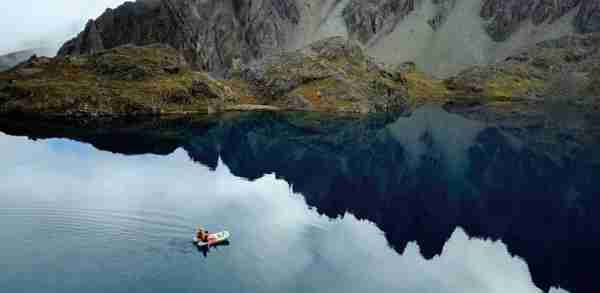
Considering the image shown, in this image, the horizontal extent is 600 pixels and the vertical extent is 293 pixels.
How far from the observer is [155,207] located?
225 feet

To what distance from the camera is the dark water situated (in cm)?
4947

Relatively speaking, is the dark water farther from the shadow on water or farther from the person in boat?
the person in boat

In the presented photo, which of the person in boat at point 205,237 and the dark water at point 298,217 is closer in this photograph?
the dark water at point 298,217

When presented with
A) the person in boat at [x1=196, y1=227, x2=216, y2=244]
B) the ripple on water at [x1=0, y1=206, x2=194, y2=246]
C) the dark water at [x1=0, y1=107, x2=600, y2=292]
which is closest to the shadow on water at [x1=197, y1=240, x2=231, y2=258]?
the dark water at [x1=0, y1=107, x2=600, y2=292]

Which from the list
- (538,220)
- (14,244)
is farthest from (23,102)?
(538,220)

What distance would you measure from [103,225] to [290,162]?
195 ft

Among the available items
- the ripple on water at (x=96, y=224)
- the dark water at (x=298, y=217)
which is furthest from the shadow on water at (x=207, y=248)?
the ripple on water at (x=96, y=224)

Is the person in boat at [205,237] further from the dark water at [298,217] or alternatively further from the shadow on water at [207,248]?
the dark water at [298,217]

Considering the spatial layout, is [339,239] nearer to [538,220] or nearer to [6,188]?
[538,220]

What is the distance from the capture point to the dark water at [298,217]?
49.5 metres

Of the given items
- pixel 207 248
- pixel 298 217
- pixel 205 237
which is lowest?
pixel 207 248

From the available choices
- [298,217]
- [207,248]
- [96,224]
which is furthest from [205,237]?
[298,217]

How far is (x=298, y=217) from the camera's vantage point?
70438 mm

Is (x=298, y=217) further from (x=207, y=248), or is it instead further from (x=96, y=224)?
(x=96, y=224)
